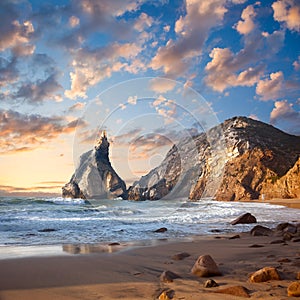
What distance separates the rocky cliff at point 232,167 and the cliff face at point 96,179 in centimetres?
662

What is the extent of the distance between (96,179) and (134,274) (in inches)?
2982

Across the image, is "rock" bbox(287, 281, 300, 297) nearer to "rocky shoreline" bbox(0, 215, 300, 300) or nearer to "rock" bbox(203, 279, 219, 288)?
"rocky shoreline" bbox(0, 215, 300, 300)

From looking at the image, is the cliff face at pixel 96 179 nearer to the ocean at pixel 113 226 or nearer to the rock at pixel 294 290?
the ocean at pixel 113 226

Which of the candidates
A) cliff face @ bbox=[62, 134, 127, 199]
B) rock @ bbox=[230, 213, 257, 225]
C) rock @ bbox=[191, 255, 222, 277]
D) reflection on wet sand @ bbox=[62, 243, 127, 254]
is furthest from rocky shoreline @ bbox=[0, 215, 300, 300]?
cliff face @ bbox=[62, 134, 127, 199]

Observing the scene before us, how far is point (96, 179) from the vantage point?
78.2 meters

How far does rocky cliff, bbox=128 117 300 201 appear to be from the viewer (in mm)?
59219

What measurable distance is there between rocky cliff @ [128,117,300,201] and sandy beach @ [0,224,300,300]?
4934 centimetres

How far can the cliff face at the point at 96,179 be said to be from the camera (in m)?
75.9

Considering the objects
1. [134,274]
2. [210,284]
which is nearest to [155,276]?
[134,274]

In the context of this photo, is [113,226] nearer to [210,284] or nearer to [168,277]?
[168,277]

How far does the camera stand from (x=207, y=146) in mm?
80062

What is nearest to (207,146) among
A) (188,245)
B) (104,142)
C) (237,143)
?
(237,143)

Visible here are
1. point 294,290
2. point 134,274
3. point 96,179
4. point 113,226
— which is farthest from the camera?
point 96,179

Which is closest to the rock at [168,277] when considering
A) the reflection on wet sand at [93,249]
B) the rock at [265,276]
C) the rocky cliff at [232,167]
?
the rock at [265,276]
